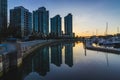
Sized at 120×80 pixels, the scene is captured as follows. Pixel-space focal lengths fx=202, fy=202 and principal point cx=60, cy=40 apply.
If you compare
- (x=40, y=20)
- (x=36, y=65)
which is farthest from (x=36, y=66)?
(x=40, y=20)

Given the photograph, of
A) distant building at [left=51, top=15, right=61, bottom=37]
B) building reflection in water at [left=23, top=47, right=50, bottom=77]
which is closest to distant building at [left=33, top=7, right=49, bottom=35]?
distant building at [left=51, top=15, right=61, bottom=37]

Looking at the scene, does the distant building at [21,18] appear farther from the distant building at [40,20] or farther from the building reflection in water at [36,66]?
the building reflection in water at [36,66]

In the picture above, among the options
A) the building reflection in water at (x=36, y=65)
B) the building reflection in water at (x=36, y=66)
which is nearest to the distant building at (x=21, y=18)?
the building reflection in water at (x=36, y=65)

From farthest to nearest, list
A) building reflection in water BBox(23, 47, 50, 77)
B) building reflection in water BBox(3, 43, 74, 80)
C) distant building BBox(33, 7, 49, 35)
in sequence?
distant building BBox(33, 7, 49, 35)
building reflection in water BBox(23, 47, 50, 77)
building reflection in water BBox(3, 43, 74, 80)

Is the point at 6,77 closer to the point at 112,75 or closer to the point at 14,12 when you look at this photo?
the point at 112,75

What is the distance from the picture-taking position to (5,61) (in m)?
20.2

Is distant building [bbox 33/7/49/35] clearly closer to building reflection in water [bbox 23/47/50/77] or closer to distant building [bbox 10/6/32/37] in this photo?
distant building [bbox 10/6/32/37]

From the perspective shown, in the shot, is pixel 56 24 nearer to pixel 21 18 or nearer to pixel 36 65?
pixel 21 18

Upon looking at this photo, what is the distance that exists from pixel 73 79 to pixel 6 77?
6.47 metres

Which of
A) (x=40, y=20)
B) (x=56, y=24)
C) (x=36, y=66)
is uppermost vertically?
(x=40, y=20)

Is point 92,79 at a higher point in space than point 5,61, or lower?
lower

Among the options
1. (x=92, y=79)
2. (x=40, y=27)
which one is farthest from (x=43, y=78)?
(x=40, y=27)

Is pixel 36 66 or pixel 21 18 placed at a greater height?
pixel 21 18

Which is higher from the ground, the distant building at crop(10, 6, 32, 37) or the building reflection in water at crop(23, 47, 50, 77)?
the distant building at crop(10, 6, 32, 37)
